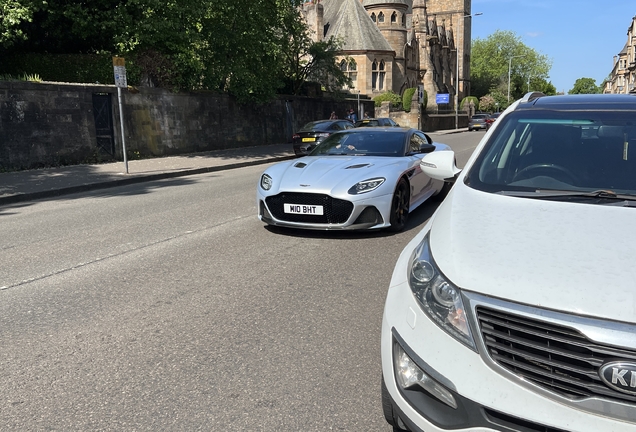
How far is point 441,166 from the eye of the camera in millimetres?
3924

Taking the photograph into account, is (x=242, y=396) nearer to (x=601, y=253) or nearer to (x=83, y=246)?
(x=601, y=253)

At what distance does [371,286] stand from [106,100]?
15.6m

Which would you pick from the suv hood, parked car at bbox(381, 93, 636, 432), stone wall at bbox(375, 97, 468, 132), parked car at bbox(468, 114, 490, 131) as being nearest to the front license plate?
parked car at bbox(381, 93, 636, 432)

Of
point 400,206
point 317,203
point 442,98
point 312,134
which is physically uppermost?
point 442,98

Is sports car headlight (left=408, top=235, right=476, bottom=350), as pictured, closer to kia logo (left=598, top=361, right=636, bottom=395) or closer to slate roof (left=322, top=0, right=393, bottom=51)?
kia logo (left=598, top=361, right=636, bottom=395)

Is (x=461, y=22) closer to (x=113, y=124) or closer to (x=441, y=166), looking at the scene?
(x=113, y=124)

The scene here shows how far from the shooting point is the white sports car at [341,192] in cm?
641

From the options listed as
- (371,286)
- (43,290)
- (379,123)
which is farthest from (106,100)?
(371,286)

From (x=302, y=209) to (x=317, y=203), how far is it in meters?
0.21

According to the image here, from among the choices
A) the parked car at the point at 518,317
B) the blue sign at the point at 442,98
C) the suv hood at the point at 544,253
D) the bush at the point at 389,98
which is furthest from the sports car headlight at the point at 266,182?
the blue sign at the point at 442,98

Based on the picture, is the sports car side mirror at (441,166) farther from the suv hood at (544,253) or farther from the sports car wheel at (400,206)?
the sports car wheel at (400,206)

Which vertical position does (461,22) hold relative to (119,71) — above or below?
above

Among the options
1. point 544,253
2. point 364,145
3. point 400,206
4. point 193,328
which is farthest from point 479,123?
point 544,253

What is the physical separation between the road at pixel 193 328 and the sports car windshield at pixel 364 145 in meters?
1.20
